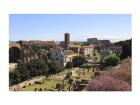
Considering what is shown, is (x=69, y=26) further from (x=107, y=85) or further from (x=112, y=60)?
(x=107, y=85)

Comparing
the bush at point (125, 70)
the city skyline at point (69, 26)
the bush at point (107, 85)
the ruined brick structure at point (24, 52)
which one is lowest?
the bush at point (107, 85)

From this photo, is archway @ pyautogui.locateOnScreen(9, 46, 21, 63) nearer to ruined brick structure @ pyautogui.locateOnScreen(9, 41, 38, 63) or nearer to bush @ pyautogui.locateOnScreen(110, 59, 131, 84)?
ruined brick structure @ pyautogui.locateOnScreen(9, 41, 38, 63)

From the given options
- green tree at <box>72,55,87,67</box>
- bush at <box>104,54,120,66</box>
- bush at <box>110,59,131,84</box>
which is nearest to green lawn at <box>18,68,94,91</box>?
green tree at <box>72,55,87,67</box>

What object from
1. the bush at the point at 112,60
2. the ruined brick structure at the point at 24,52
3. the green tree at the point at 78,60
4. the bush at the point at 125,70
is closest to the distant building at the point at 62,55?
the green tree at the point at 78,60

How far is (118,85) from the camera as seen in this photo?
15.0ft

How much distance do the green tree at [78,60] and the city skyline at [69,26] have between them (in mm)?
190

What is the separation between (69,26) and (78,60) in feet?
1.17

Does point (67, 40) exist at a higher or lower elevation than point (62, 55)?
higher

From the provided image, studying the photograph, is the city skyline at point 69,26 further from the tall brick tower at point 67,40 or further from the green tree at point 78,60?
the green tree at point 78,60

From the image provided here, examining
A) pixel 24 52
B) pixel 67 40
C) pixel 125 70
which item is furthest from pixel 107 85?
pixel 24 52

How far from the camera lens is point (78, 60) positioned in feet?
15.2

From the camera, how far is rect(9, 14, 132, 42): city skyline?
4.56m

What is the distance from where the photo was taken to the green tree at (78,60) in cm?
464
